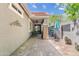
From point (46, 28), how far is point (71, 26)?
0.50m

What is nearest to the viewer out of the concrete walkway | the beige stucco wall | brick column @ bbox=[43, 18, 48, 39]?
the beige stucco wall

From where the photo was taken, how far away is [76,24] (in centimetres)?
252

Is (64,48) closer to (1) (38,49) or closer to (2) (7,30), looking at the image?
(1) (38,49)

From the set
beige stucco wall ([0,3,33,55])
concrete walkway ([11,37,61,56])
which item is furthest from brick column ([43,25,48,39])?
beige stucco wall ([0,3,33,55])

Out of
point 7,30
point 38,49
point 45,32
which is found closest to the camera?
point 7,30

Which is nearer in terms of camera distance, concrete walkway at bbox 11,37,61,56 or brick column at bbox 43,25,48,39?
concrete walkway at bbox 11,37,61,56

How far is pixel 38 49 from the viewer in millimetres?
2529

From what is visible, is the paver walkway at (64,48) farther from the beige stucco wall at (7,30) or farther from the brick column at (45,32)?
the beige stucco wall at (7,30)

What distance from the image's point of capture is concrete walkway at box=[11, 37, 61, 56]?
2.45 metres

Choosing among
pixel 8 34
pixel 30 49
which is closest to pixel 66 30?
pixel 30 49

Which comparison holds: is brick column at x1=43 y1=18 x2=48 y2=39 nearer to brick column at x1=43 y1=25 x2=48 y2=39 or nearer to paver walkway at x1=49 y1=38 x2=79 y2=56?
brick column at x1=43 y1=25 x2=48 y2=39

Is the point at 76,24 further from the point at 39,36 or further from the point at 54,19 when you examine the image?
the point at 39,36

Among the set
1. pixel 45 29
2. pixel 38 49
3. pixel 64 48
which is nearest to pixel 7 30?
pixel 38 49

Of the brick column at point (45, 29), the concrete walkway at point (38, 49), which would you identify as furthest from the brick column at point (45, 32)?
the concrete walkway at point (38, 49)
